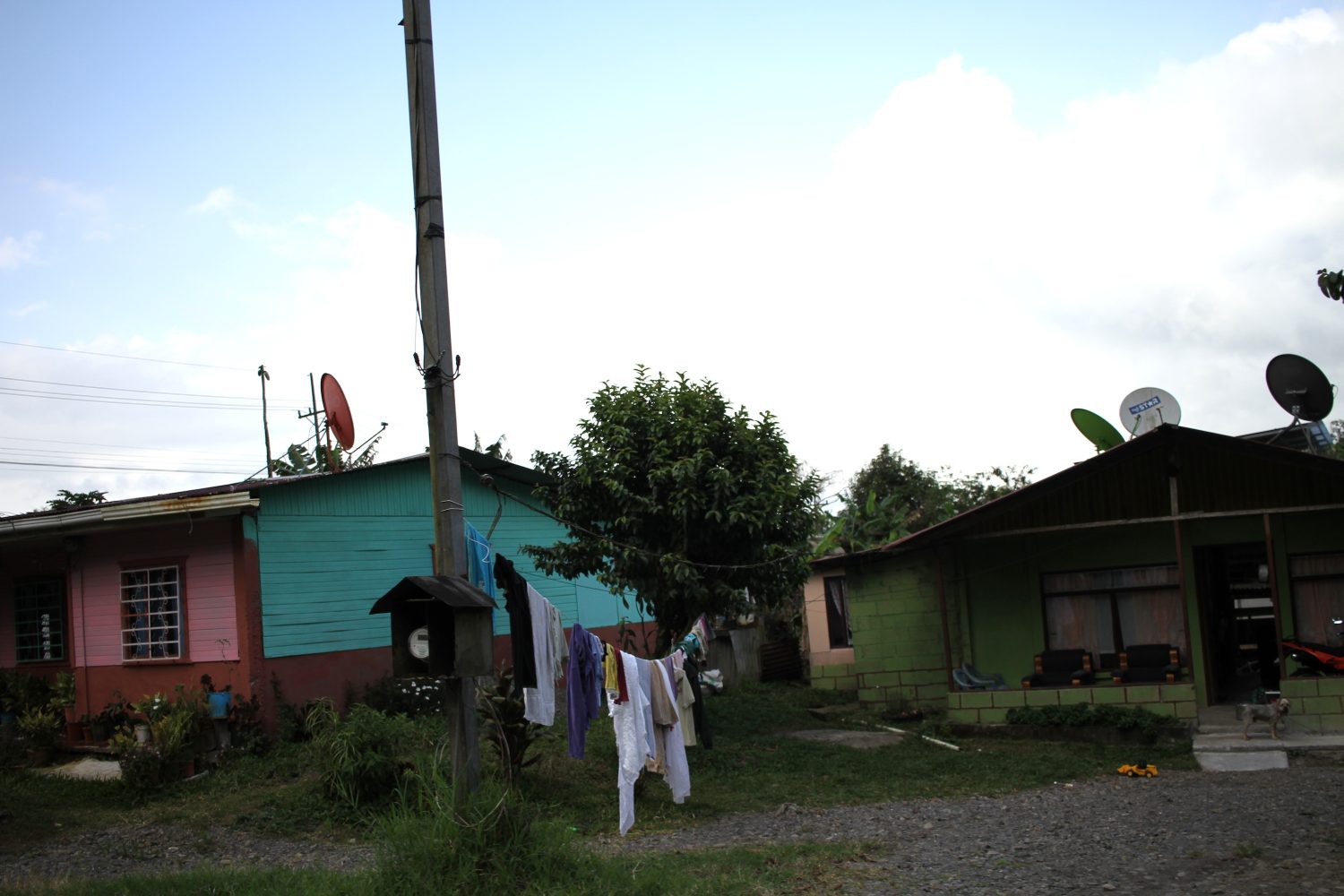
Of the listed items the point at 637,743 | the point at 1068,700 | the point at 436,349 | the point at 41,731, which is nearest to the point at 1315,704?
the point at 1068,700

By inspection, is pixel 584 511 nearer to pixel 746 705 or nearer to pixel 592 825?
pixel 592 825

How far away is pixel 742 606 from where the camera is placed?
1409 centimetres

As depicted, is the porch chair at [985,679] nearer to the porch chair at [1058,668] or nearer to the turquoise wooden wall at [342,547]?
the porch chair at [1058,668]

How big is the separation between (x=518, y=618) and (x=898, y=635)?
9.86 metres

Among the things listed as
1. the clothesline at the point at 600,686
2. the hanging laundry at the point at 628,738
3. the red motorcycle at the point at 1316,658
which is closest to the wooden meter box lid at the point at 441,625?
the clothesline at the point at 600,686

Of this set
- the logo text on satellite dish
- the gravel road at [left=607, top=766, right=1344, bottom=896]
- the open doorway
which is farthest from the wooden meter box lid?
the logo text on satellite dish

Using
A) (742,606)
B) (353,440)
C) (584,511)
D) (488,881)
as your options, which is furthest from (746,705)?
(488,881)

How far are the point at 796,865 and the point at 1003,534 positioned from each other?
8051 mm

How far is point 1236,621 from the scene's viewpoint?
1730cm

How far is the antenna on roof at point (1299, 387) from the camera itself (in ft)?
51.7

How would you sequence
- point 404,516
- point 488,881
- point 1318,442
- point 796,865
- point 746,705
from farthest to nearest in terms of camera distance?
point 1318,442
point 746,705
point 404,516
point 796,865
point 488,881

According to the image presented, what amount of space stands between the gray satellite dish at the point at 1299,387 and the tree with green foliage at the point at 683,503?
7246 mm

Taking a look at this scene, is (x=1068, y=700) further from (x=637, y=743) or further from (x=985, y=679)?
(x=637, y=743)

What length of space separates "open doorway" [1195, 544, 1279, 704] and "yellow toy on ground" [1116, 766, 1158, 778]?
3668 millimetres
